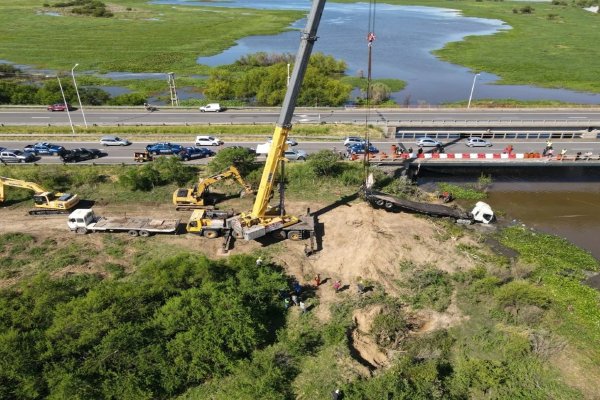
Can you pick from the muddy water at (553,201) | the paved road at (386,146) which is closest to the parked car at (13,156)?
the paved road at (386,146)

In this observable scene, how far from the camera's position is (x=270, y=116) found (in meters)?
59.6

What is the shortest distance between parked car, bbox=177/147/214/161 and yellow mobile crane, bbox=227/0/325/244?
16.2 m

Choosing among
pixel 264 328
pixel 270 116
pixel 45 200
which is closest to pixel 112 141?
pixel 45 200

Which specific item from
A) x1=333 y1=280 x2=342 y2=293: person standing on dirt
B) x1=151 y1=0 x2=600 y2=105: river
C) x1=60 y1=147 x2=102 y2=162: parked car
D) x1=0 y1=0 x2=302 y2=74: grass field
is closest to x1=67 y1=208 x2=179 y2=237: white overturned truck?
x1=333 y1=280 x2=342 y2=293: person standing on dirt

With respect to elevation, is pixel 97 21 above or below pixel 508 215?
above

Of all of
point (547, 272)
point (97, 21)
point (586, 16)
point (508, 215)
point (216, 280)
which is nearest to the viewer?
point (216, 280)

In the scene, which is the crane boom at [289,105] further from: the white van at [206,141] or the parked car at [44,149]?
the parked car at [44,149]

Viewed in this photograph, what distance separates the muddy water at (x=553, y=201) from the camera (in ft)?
116

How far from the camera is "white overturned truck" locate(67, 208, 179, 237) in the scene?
102 ft

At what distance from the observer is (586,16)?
541 ft

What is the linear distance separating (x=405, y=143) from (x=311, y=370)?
36142 millimetres

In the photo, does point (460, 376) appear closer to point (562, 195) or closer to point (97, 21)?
point (562, 195)

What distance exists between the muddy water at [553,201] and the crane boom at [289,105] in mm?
22022

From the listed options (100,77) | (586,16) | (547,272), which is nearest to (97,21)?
(100,77)
